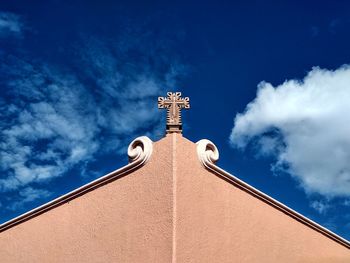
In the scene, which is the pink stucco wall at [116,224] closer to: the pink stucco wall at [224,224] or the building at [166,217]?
the building at [166,217]

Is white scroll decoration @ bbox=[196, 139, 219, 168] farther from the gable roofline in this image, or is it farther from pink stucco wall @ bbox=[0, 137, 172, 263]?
pink stucco wall @ bbox=[0, 137, 172, 263]

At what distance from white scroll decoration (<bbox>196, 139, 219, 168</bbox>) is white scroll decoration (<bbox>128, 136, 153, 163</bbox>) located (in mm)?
769

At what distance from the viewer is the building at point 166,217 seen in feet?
18.5

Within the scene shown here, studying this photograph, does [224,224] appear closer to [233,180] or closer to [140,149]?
[233,180]

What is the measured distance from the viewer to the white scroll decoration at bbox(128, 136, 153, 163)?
616 cm

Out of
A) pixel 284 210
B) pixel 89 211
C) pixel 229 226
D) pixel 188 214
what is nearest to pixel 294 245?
pixel 284 210

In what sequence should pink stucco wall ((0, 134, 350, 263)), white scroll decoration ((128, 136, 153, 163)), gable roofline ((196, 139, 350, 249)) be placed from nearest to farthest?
1. pink stucco wall ((0, 134, 350, 263))
2. white scroll decoration ((128, 136, 153, 163))
3. gable roofline ((196, 139, 350, 249))

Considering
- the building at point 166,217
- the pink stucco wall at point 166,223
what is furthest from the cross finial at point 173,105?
the pink stucco wall at point 166,223

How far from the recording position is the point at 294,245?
7.40 meters

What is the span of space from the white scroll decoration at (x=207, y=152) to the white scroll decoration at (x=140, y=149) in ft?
2.52

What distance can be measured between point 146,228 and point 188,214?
0.63 metres

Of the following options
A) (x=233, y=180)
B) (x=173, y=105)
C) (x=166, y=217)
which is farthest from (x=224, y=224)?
(x=173, y=105)

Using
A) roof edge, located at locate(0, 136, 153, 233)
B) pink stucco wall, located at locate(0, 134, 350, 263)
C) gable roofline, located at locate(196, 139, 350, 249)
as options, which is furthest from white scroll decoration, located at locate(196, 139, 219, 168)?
roof edge, located at locate(0, 136, 153, 233)

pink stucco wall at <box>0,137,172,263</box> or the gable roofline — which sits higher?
the gable roofline
